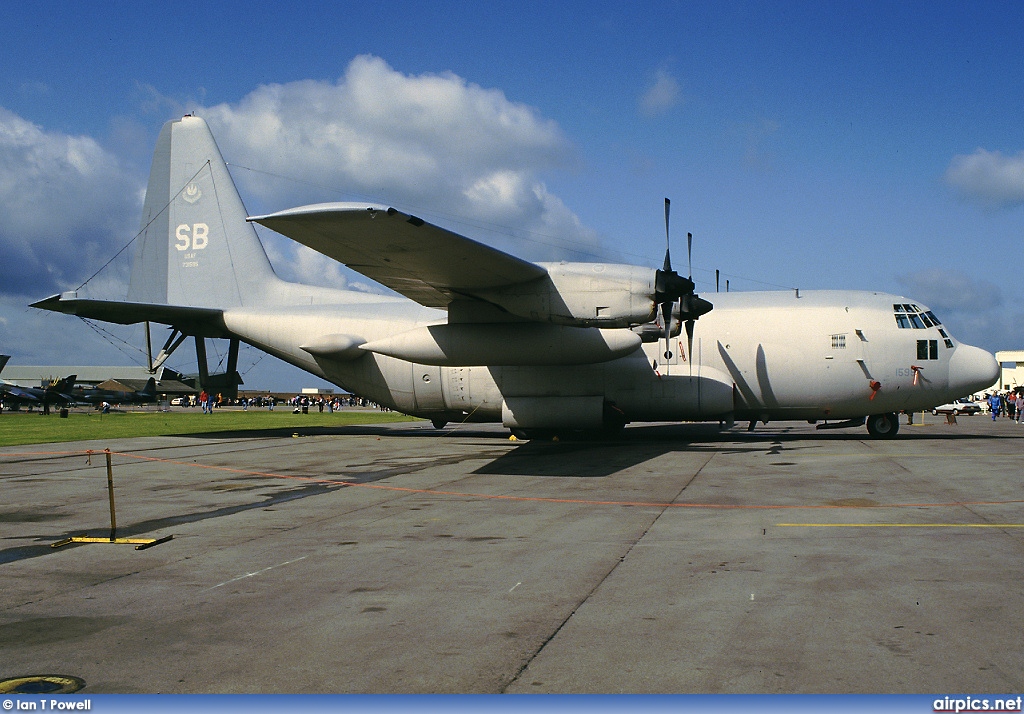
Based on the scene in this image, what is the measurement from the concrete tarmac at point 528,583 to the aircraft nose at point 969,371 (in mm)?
7159

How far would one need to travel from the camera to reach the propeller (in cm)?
1645

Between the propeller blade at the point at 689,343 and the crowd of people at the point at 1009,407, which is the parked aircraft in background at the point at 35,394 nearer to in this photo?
the propeller blade at the point at 689,343

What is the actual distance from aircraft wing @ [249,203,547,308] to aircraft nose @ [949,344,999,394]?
12.8 meters

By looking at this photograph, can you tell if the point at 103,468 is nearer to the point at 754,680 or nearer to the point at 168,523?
the point at 168,523

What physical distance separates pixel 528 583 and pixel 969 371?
19.0m

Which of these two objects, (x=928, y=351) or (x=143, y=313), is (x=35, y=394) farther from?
(x=928, y=351)

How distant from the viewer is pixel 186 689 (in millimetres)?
4137

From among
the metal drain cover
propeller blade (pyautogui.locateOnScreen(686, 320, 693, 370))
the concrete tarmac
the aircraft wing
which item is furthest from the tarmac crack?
propeller blade (pyautogui.locateOnScreen(686, 320, 693, 370))

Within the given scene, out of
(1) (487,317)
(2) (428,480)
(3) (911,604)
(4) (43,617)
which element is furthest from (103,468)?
(3) (911,604)

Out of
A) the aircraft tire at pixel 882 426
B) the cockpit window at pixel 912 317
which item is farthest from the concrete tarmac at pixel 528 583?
the aircraft tire at pixel 882 426

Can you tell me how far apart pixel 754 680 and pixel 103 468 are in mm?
16499

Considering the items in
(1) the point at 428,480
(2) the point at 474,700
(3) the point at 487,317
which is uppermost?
(3) the point at 487,317

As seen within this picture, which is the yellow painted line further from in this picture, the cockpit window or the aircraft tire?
the aircraft tire

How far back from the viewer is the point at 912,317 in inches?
829
